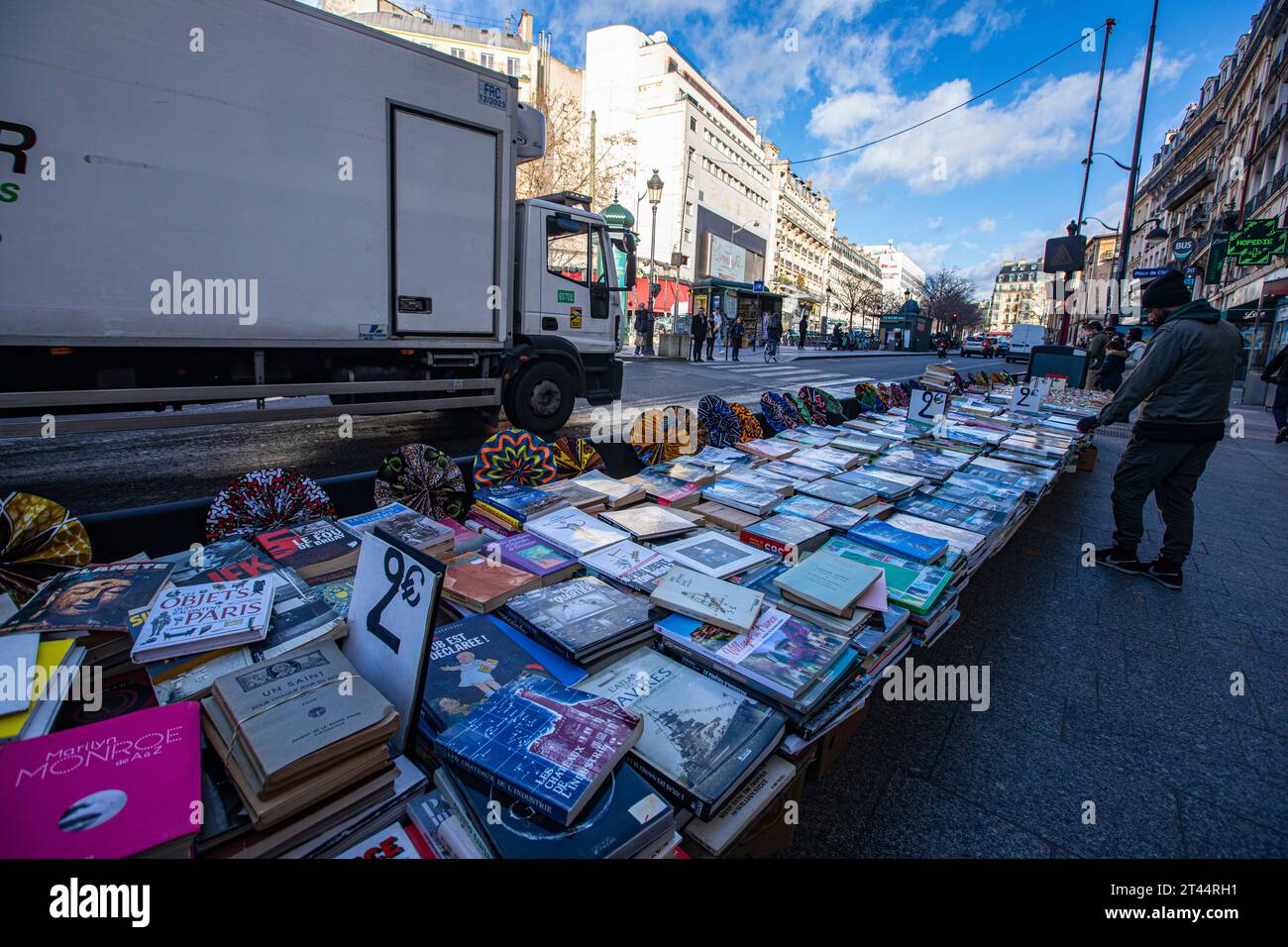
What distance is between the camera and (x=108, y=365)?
17.8 ft

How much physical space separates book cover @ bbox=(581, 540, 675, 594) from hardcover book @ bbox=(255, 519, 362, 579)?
969mm

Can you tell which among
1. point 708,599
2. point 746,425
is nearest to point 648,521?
point 708,599

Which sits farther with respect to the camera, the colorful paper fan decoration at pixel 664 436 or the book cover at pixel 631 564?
the colorful paper fan decoration at pixel 664 436

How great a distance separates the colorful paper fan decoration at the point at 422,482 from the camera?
3.15 m

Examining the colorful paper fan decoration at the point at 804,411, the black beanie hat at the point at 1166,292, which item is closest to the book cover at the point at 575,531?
the colorful paper fan decoration at the point at 804,411

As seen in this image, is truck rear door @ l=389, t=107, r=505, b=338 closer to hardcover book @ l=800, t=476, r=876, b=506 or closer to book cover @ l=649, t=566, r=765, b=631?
hardcover book @ l=800, t=476, r=876, b=506

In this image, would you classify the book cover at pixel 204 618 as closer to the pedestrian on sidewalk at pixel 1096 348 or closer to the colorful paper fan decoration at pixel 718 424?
the colorful paper fan decoration at pixel 718 424

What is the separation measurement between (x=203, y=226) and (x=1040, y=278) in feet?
596

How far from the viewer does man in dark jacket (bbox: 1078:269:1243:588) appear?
4.17 meters

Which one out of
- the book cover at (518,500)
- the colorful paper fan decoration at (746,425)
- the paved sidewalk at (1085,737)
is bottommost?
the paved sidewalk at (1085,737)

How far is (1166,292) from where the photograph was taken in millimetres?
4480

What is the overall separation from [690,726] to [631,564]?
3.07 feet

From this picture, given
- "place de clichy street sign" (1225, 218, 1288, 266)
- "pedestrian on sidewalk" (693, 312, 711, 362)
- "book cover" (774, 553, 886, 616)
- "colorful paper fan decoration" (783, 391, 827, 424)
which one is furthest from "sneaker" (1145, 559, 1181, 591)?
"place de clichy street sign" (1225, 218, 1288, 266)

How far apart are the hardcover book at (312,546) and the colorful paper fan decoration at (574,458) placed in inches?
59.3
